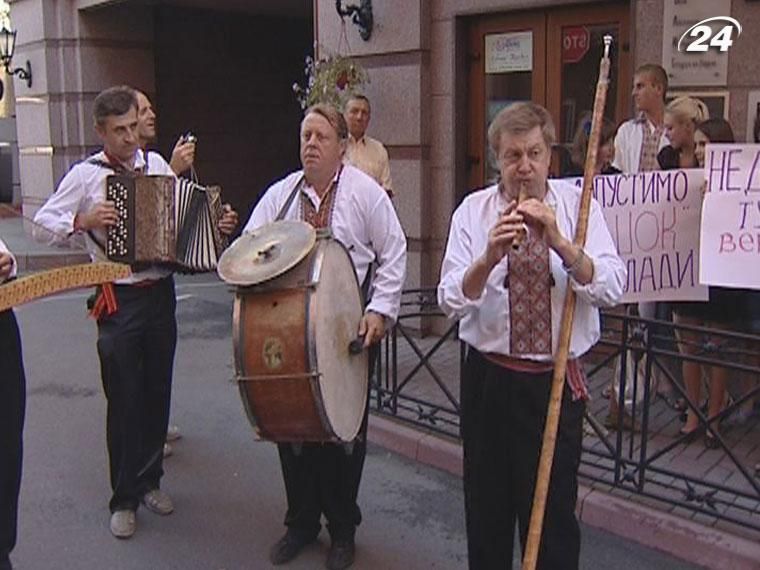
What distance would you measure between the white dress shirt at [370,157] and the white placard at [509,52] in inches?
45.9

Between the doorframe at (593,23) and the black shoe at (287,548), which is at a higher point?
the doorframe at (593,23)

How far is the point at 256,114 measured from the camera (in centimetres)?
1465

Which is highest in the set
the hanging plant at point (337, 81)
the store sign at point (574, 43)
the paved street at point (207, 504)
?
the store sign at point (574, 43)

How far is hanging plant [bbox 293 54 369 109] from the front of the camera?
7.50 metres

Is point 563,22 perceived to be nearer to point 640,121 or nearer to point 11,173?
point 640,121

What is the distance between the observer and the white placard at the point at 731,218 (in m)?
4.21

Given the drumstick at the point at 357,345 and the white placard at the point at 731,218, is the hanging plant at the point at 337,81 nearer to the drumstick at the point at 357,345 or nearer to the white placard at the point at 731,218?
the white placard at the point at 731,218

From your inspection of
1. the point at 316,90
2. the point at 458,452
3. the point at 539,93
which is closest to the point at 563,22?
the point at 539,93

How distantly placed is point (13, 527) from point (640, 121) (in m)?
4.01

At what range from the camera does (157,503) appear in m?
4.54

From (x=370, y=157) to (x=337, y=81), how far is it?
104 cm

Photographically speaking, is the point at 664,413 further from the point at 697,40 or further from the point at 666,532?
the point at 697,40

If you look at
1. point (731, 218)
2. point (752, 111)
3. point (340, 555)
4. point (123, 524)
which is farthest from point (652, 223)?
point (123, 524)

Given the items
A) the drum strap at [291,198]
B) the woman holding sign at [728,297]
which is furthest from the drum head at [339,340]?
the woman holding sign at [728,297]
